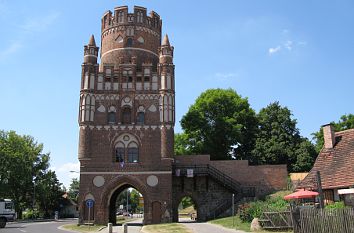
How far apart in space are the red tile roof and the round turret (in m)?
23.2

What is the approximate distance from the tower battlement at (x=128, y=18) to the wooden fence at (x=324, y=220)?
108 feet

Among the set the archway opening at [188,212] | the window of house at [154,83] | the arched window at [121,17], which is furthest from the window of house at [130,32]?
the archway opening at [188,212]

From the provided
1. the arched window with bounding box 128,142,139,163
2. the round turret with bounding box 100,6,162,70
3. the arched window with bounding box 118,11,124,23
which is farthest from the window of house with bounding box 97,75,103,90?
the arched window with bounding box 118,11,124,23

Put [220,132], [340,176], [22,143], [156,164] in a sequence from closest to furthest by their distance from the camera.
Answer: [340,176], [156,164], [220,132], [22,143]

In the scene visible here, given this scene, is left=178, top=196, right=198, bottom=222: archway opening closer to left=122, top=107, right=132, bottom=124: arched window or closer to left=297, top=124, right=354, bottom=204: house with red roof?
left=122, top=107, right=132, bottom=124: arched window

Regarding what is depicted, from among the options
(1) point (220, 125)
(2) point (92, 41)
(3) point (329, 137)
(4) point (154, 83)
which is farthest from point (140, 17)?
(3) point (329, 137)

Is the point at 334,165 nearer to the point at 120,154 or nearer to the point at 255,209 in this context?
the point at 255,209

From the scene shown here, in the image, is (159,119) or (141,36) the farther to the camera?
(141,36)

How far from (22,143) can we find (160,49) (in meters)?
34.0

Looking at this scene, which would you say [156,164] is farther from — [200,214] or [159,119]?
[200,214]

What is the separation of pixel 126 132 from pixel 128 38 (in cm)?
1174

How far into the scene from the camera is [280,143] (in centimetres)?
5219

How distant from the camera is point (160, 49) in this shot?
44.4m

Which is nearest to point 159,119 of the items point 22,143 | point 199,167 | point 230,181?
point 199,167
